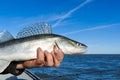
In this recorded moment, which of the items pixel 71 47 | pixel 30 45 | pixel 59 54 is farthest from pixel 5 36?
pixel 71 47

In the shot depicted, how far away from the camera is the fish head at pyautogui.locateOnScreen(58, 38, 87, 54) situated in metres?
5.52

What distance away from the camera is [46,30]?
556 centimetres

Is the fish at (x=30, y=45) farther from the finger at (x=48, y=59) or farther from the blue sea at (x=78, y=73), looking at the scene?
the blue sea at (x=78, y=73)

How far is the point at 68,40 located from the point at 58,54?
385 millimetres

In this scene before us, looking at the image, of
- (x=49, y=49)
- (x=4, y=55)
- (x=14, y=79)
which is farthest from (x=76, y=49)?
(x=14, y=79)

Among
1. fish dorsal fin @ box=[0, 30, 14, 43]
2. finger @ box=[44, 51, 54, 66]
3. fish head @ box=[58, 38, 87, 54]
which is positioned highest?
fish dorsal fin @ box=[0, 30, 14, 43]

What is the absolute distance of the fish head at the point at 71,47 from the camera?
552cm

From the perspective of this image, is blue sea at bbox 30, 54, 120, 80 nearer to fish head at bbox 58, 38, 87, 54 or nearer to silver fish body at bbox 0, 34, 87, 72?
silver fish body at bbox 0, 34, 87, 72

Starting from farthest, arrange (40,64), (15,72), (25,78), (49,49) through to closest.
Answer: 1. (25,78)
2. (15,72)
3. (40,64)
4. (49,49)

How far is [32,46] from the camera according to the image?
541 cm

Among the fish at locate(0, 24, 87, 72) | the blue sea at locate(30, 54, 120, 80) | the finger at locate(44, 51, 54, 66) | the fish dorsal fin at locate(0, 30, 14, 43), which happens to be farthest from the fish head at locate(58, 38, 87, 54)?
the blue sea at locate(30, 54, 120, 80)

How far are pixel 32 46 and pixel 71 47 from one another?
0.79 metres

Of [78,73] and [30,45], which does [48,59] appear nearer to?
[30,45]

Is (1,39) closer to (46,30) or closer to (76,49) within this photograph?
(46,30)
